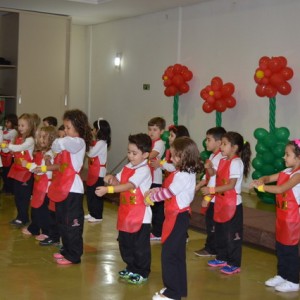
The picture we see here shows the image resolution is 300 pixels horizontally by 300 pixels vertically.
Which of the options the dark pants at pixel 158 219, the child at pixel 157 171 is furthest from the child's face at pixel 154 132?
the dark pants at pixel 158 219

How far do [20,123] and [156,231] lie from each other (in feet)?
6.01

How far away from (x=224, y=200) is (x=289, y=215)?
68 centimetres

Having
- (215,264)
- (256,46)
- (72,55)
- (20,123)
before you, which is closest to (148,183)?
(215,264)

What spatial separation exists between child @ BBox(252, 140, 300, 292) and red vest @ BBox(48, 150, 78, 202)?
5.34 feet

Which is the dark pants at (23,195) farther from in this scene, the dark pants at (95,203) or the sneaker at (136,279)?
the sneaker at (136,279)

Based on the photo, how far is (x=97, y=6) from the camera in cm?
1012

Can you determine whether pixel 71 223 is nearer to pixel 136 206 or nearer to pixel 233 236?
pixel 136 206

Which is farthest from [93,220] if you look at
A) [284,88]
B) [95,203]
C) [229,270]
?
[284,88]

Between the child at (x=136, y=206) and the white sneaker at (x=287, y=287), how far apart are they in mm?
1024

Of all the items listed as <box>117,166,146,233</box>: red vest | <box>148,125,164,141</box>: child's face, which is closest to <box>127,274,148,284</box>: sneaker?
<box>117,166,146,233</box>: red vest

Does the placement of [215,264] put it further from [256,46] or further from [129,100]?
[129,100]

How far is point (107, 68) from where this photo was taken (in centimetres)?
1206

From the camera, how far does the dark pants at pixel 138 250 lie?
4.69 meters

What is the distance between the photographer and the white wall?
8273 millimetres
